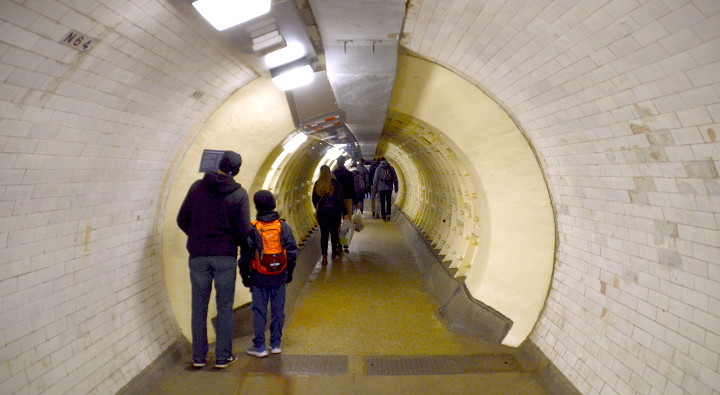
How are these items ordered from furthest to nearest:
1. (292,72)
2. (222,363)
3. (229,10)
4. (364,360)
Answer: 1. (364,360)
2. (222,363)
3. (292,72)
4. (229,10)

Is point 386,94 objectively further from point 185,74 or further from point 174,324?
point 174,324

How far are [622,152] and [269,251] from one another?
10.7 ft

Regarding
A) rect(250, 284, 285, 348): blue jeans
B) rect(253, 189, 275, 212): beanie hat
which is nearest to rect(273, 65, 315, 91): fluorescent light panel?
rect(253, 189, 275, 212): beanie hat

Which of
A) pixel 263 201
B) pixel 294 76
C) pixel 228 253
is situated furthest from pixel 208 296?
pixel 294 76

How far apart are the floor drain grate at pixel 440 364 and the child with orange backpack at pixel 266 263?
3.85ft

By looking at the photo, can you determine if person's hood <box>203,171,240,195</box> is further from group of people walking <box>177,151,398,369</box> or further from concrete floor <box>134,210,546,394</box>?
concrete floor <box>134,210,546,394</box>

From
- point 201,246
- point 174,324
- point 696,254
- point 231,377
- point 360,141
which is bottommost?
point 231,377

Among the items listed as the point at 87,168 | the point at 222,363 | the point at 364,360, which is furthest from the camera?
the point at 364,360

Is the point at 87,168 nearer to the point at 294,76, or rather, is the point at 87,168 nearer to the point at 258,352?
the point at 294,76

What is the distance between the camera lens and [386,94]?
4.79m

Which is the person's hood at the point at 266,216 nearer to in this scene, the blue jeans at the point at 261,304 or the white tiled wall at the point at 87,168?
the blue jeans at the point at 261,304

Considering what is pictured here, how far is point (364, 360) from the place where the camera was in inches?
183

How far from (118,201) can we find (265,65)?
1.76 m

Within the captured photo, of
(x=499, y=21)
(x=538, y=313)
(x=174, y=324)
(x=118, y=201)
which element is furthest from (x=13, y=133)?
(x=538, y=313)
